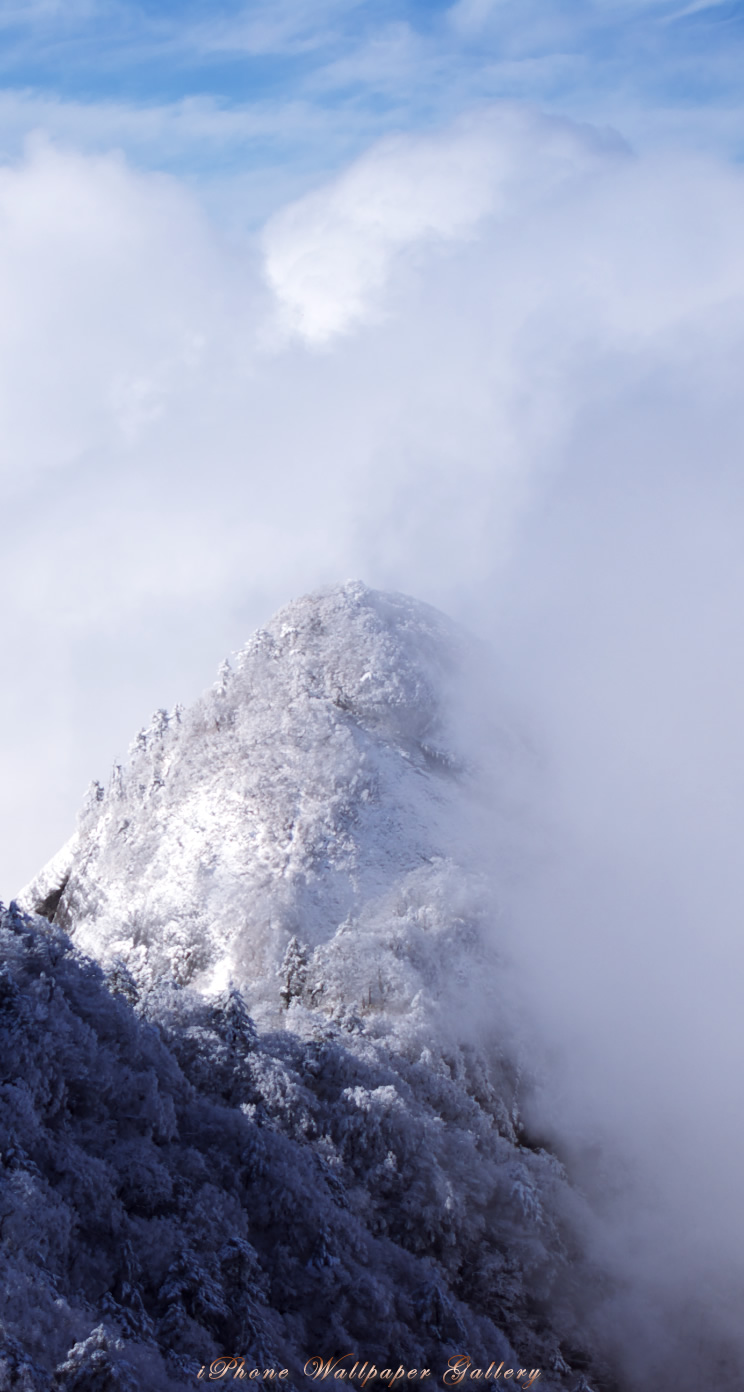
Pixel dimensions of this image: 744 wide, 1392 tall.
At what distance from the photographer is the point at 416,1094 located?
62.0m

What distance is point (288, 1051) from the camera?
2197 inches

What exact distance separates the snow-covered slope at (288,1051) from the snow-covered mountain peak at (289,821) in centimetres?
23

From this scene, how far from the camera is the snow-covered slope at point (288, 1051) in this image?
3528 cm

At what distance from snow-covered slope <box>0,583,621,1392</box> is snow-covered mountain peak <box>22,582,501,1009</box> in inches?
9.2

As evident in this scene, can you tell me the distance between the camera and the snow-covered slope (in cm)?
3528

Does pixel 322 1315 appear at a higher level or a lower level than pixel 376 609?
lower

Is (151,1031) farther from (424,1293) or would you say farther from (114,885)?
(114,885)

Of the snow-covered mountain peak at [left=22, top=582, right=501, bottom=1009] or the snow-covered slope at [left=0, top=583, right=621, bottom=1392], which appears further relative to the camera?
the snow-covered mountain peak at [left=22, top=582, right=501, bottom=1009]

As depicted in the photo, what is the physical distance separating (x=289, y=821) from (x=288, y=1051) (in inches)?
1100

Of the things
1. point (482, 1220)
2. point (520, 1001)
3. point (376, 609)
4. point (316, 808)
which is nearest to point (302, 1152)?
point (482, 1220)

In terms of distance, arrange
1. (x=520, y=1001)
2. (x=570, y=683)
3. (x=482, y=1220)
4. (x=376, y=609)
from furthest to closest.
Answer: (x=570, y=683) → (x=376, y=609) → (x=520, y=1001) → (x=482, y=1220)

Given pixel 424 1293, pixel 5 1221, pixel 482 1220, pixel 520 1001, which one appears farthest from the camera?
pixel 520 1001

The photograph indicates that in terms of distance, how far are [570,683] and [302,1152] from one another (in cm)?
8835

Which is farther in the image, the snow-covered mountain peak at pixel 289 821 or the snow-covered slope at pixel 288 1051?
the snow-covered mountain peak at pixel 289 821
